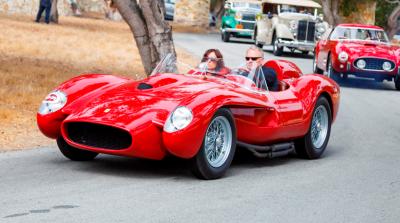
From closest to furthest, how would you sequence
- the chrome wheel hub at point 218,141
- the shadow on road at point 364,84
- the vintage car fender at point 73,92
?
the chrome wheel hub at point 218,141 < the vintage car fender at point 73,92 < the shadow on road at point 364,84

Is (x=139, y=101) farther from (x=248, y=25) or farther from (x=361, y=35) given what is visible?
(x=248, y=25)

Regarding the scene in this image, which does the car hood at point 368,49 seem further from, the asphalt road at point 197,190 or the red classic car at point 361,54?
the asphalt road at point 197,190

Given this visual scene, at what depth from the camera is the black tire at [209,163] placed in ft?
26.8

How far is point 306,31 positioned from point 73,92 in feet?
76.1

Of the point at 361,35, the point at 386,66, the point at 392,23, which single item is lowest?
the point at 392,23

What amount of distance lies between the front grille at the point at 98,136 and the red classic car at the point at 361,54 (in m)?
13.4

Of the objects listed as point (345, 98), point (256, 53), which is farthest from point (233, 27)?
point (256, 53)

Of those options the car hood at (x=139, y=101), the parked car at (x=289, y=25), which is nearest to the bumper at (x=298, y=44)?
the parked car at (x=289, y=25)

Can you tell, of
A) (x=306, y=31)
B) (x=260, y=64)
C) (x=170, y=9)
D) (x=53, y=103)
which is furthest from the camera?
(x=170, y=9)

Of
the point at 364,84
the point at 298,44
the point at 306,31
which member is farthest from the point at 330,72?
the point at 306,31

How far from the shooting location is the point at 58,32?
110ft

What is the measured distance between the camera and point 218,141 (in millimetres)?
8461

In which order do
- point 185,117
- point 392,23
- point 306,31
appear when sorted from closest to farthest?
point 185,117
point 306,31
point 392,23

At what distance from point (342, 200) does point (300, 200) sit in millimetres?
383
